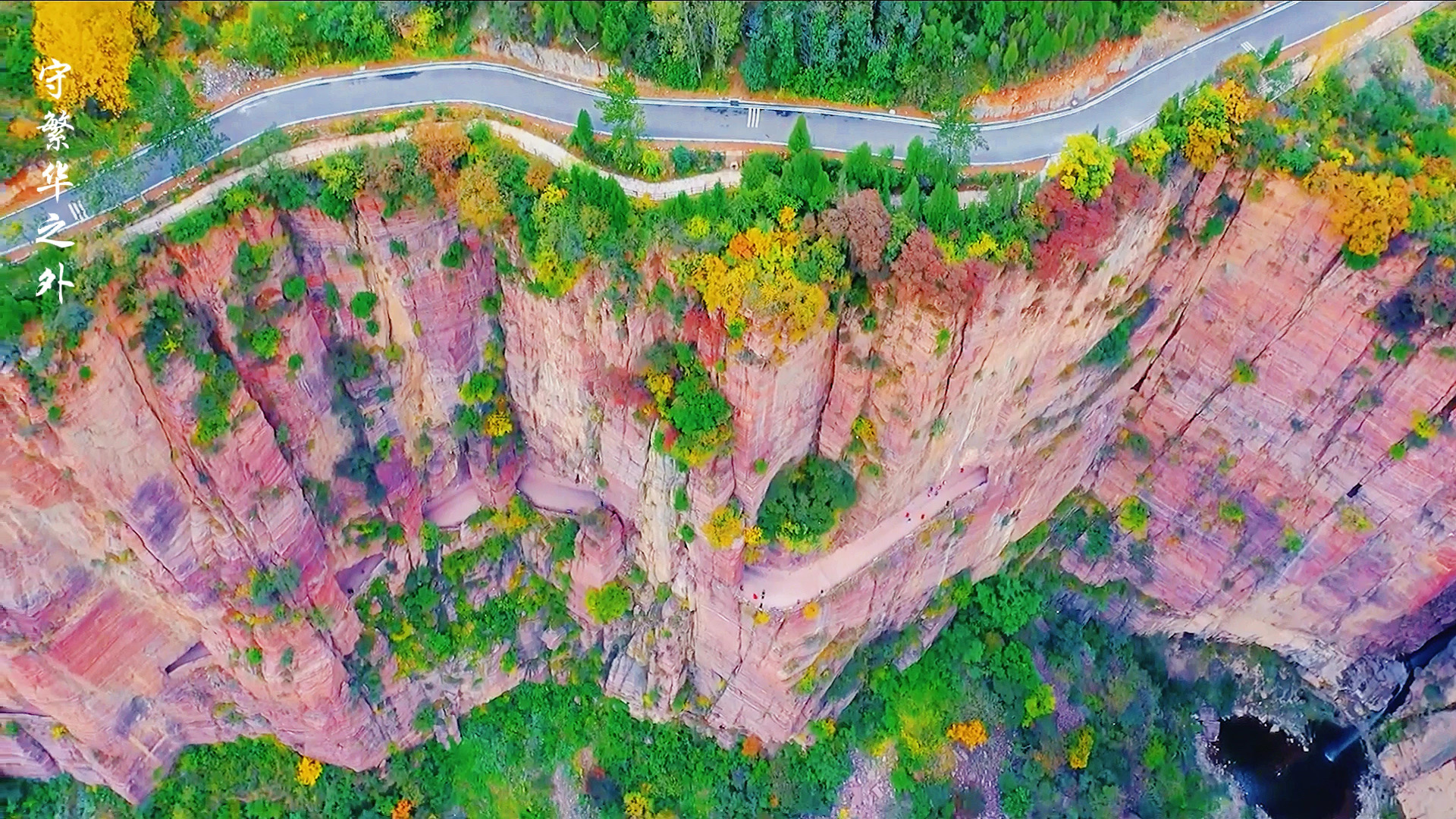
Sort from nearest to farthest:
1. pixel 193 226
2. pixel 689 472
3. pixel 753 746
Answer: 1. pixel 193 226
2. pixel 689 472
3. pixel 753 746

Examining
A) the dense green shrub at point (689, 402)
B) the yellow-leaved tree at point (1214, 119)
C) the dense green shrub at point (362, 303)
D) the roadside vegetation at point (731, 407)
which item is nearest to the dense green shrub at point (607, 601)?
the roadside vegetation at point (731, 407)

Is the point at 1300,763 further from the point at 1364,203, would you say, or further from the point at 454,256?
the point at 454,256

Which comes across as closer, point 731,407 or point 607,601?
point 731,407

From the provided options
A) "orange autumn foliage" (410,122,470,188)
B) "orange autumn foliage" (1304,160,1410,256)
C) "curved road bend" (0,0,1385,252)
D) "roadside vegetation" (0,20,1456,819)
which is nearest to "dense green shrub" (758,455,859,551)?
"roadside vegetation" (0,20,1456,819)

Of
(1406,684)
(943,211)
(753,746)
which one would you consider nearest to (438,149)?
(943,211)

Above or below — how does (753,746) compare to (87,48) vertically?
below

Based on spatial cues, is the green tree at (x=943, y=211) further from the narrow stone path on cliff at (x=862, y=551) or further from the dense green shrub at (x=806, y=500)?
the narrow stone path on cliff at (x=862, y=551)
